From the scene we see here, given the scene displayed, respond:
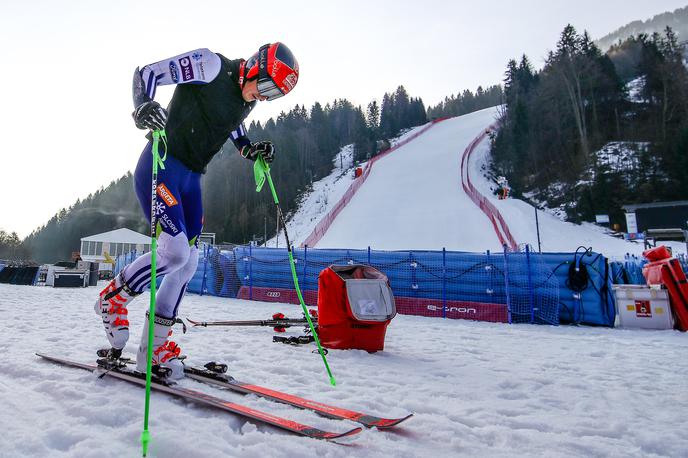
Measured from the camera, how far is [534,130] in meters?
41.5

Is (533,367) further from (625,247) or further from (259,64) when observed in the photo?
(625,247)

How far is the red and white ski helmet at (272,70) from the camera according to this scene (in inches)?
101

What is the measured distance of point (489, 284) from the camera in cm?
807

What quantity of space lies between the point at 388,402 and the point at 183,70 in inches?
A: 97.9

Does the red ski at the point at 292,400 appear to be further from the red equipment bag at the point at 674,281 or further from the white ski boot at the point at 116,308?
the red equipment bag at the point at 674,281

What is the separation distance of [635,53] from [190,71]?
75.9 metres

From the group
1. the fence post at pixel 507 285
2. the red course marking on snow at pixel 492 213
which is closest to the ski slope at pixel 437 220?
the red course marking on snow at pixel 492 213

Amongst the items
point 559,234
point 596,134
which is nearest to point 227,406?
point 559,234

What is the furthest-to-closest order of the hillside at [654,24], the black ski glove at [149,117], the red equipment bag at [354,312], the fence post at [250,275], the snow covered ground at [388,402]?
the hillside at [654,24]
the fence post at [250,275]
the red equipment bag at [354,312]
the black ski glove at [149,117]
the snow covered ground at [388,402]

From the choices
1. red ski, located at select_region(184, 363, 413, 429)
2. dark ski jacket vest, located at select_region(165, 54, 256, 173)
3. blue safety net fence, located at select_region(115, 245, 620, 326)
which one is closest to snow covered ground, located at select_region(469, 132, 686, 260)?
blue safety net fence, located at select_region(115, 245, 620, 326)

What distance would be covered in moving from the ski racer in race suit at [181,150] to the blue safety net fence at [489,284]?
673 cm

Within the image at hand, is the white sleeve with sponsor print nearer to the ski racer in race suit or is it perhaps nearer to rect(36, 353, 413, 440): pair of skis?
the ski racer in race suit

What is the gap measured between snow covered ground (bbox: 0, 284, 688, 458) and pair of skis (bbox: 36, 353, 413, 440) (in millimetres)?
45

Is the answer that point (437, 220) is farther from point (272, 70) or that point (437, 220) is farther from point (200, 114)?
point (200, 114)
